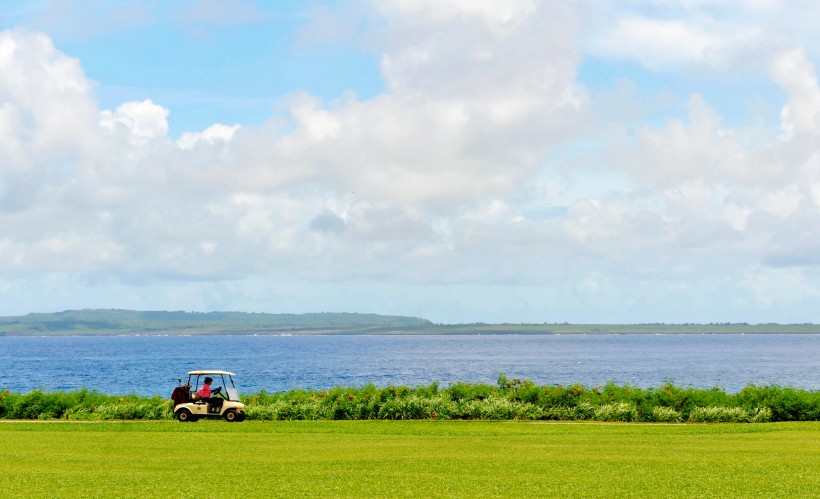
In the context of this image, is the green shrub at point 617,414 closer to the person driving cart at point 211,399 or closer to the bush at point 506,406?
the bush at point 506,406

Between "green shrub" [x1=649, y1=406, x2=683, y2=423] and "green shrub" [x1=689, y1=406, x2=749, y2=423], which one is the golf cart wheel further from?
"green shrub" [x1=689, y1=406, x2=749, y2=423]

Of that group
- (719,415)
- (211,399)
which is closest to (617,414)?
(719,415)

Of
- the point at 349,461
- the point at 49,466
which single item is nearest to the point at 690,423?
the point at 349,461

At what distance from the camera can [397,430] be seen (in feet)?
89.0

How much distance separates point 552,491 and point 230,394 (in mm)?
17574

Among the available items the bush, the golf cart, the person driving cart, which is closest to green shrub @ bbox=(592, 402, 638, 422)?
the bush

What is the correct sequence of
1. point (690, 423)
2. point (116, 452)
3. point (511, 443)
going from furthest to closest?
point (690, 423) < point (511, 443) < point (116, 452)

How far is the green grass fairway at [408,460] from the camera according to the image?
52.3ft

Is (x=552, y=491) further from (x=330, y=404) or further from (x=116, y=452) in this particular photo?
(x=330, y=404)

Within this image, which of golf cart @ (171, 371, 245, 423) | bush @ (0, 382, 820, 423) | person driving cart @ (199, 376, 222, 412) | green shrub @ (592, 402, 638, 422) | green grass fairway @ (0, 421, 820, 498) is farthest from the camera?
bush @ (0, 382, 820, 423)

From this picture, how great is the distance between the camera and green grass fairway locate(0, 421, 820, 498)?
15.9 meters

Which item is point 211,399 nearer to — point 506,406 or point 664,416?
point 506,406

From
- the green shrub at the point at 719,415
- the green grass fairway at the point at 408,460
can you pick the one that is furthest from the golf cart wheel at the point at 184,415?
the green shrub at the point at 719,415

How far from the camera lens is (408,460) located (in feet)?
64.8
